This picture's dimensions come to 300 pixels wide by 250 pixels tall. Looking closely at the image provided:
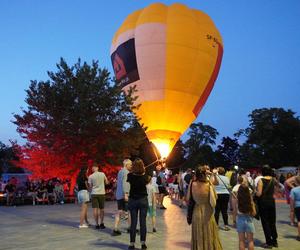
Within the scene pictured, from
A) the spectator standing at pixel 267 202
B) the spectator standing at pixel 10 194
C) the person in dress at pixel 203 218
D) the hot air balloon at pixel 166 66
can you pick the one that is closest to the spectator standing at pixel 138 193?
the person in dress at pixel 203 218

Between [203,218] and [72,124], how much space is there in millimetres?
17170

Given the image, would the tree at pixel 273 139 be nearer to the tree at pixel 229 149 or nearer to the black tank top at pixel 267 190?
the tree at pixel 229 149

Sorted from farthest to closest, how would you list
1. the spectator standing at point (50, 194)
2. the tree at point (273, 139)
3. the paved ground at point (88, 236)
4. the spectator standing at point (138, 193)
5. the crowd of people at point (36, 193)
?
the tree at point (273, 139)
the spectator standing at point (50, 194)
the crowd of people at point (36, 193)
the paved ground at point (88, 236)
the spectator standing at point (138, 193)

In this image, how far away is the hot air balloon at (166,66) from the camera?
29188mm

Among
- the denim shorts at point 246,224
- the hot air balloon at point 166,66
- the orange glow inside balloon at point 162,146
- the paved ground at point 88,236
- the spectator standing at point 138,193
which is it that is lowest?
the paved ground at point 88,236

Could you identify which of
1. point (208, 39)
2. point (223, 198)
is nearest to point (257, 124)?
point (208, 39)

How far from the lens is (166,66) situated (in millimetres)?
29141

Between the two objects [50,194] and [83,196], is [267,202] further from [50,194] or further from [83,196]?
[50,194]

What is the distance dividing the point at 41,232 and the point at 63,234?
802 millimetres

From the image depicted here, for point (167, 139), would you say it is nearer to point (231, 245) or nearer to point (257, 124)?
point (231, 245)

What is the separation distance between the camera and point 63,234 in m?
11.0

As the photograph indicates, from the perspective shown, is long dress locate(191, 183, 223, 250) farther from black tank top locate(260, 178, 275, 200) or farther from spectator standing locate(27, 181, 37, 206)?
spectator standing locate(27, 181, 37, 206)

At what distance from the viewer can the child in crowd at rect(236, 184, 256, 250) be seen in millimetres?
7969

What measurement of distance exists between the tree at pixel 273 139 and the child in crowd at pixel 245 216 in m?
59.7
